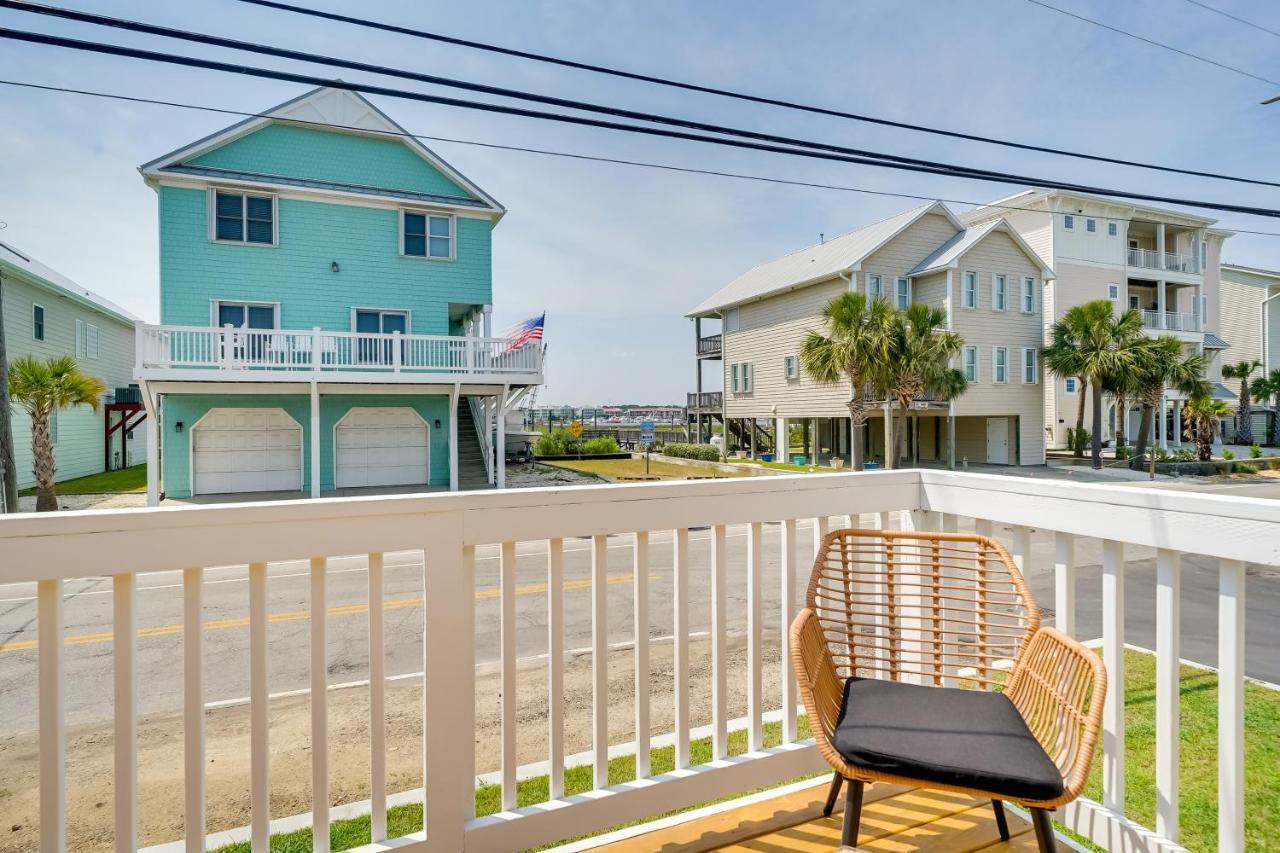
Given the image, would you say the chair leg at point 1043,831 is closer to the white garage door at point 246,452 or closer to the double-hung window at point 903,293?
the white garage door at point 246,452

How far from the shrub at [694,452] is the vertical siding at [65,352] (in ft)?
54.5

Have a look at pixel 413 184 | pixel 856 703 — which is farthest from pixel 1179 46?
pixel 413 184

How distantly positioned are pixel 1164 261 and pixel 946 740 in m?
29.9

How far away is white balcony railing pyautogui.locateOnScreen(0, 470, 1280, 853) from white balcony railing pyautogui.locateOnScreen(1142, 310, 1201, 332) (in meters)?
27.2

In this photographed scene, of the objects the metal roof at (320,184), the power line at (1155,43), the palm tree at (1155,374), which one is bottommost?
the palm tree at (1155,374)

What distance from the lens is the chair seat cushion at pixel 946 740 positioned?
1.33 meters

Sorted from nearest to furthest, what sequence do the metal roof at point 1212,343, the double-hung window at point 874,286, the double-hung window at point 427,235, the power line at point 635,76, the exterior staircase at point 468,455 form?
the power line at point 635,76, the double-hung window at point 427,235, the exterior staircase at point 468,455, the double-hung window at point 874,286, the metal roof at point 1212,343

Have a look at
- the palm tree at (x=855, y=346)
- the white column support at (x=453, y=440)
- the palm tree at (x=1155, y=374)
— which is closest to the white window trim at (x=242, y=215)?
the white column support at (x=453, y=440)

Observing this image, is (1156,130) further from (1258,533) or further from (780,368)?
(780,368)

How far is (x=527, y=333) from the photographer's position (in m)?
13.5

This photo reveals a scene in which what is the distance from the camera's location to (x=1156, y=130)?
6270 millimetres

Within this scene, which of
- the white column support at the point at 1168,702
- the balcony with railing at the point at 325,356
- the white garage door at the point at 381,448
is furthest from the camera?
the white garage door at the point at 381,448

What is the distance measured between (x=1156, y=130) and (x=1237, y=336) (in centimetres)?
3179

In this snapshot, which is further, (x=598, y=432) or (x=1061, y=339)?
(x=598, y=432)
